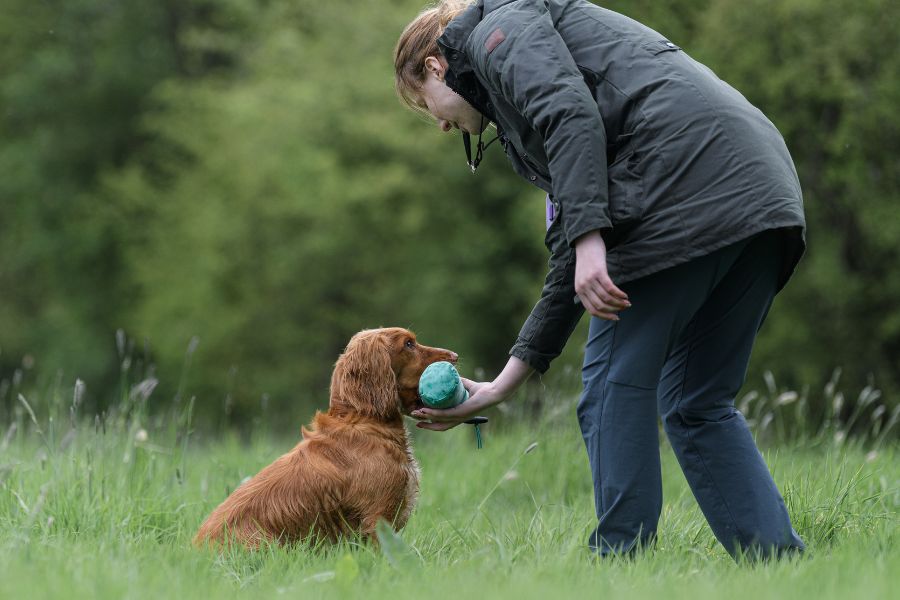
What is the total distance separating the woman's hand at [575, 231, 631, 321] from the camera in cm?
285

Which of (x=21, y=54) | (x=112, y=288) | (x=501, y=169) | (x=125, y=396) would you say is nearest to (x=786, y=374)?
(x=501, y=169)

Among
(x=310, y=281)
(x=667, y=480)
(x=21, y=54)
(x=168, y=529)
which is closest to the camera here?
(x=168, y=529)

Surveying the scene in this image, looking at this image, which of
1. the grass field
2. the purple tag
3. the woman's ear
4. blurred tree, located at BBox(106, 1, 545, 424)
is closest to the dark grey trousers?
the grass field

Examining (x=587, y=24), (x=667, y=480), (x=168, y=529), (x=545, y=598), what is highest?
(x=587, y=24)

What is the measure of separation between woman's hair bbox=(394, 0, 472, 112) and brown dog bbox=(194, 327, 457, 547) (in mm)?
925

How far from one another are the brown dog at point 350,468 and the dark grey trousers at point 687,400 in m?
0.78

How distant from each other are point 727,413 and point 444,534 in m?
1.05

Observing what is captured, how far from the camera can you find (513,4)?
3090mm

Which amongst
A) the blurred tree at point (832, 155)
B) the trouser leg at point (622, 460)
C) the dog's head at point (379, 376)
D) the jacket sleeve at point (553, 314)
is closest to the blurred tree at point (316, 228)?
the blurred tree at point (832, 155)

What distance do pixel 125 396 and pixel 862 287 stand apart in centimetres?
1225

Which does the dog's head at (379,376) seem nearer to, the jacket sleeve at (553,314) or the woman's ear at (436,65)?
the jacket sleeve at (553,314)

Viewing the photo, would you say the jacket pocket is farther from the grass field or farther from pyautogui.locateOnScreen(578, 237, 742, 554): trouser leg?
the grass field

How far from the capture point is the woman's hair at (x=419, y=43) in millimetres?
3371

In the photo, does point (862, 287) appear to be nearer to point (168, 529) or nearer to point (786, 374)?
point (786, 374)
